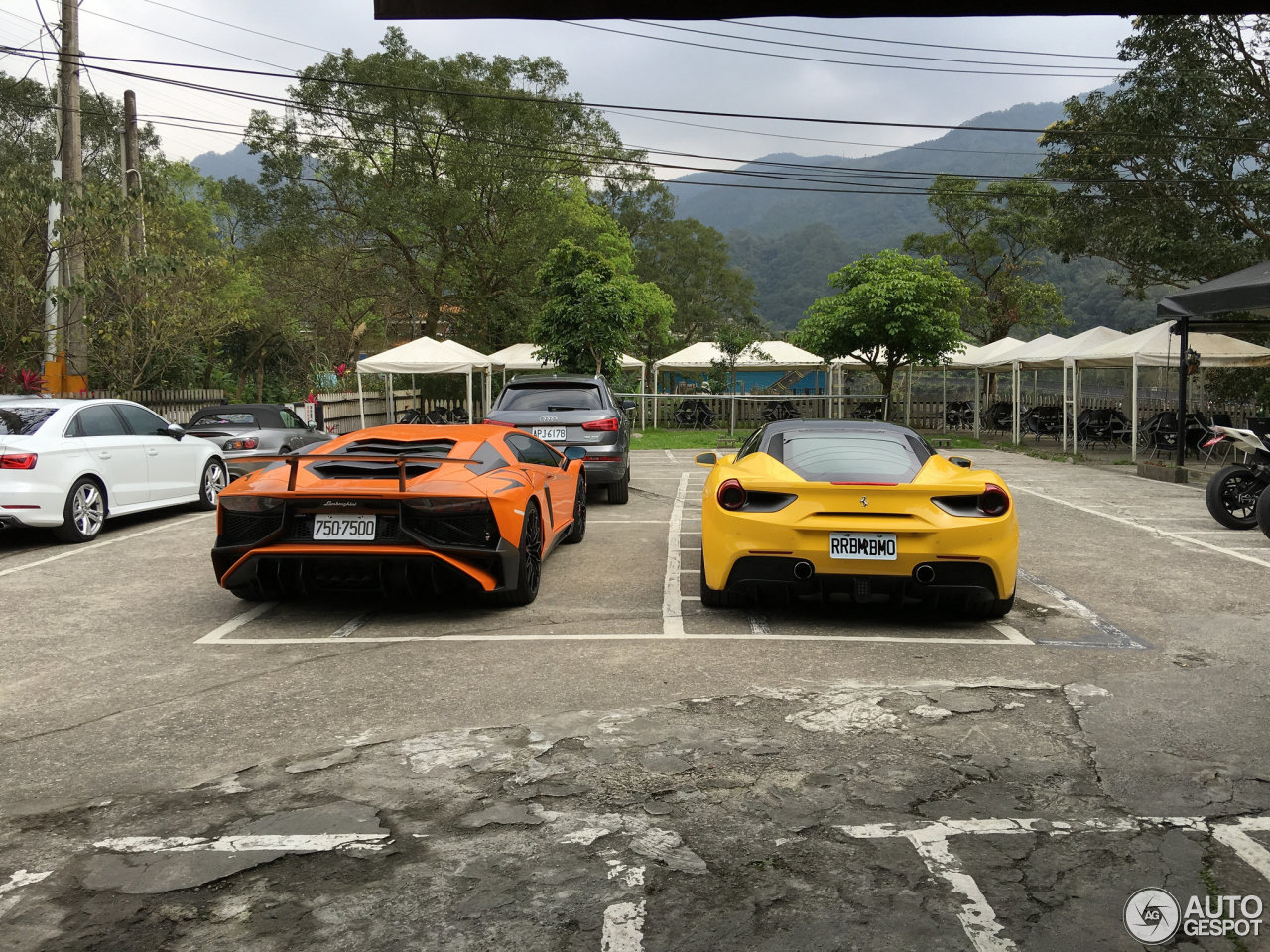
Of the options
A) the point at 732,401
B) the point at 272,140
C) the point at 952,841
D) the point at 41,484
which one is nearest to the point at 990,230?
the point at 732,401

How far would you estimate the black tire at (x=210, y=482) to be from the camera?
1270 centimetres

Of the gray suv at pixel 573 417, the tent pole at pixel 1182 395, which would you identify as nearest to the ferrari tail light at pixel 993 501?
the gray suv at pixel 573 417

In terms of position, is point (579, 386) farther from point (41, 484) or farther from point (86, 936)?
point (86, 936)

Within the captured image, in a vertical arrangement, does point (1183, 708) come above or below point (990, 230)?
below

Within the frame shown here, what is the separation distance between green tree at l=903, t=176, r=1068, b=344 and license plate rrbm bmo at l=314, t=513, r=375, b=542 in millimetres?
40837

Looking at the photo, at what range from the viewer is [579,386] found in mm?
12961

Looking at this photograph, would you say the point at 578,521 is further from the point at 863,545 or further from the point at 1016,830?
the point at 1016,830

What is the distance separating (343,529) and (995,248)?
44.9m

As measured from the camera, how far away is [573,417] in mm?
12438

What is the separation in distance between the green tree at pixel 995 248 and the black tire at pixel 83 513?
38576mm

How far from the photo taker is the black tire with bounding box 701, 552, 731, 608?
272 inches

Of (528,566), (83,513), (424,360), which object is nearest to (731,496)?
(528,566)

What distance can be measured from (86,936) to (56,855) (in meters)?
0.60

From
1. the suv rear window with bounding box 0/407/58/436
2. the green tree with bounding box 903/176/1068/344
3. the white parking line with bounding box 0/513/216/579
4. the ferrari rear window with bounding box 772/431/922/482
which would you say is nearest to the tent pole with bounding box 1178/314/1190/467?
the ferrari rear window with bounding box 772/431/922/482
